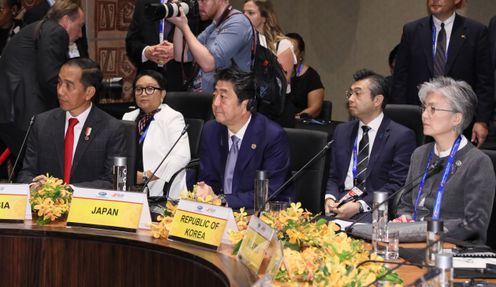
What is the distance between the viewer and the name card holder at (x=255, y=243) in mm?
2745

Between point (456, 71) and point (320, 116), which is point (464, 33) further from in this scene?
point (320, 116)

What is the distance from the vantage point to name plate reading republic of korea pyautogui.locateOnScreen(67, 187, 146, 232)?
3.36 metres

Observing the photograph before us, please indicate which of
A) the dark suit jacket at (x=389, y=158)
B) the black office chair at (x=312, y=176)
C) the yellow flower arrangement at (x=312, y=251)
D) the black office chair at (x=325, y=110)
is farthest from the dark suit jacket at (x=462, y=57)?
the yellow flower arrangement at (x=312, y=251)

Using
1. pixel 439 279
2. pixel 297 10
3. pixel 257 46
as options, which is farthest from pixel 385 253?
pixel 297 10

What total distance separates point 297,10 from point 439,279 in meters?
6.79

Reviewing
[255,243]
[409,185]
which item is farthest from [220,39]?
[255,243]

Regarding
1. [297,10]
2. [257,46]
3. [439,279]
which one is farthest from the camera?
[297,10]

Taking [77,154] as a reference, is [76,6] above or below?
above

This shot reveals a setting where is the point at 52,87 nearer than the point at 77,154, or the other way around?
the point at 77,154

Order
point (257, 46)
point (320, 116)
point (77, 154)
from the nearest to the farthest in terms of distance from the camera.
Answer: point (77, 154)
point (257, 46)
point (320, 116)

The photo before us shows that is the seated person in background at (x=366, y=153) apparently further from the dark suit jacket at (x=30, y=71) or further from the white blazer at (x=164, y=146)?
the dark suit jacket at (x=30, y=71)

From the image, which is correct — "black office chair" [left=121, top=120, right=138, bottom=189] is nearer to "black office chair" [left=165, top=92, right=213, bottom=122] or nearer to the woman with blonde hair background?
"black office chair" [left=165, top=92, right=213, bottom=122]

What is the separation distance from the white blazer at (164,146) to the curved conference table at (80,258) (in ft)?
5.73

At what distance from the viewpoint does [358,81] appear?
5.02m
